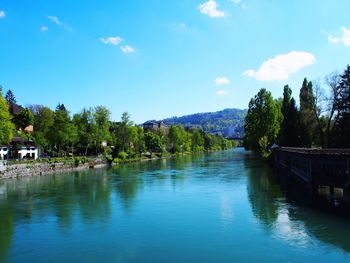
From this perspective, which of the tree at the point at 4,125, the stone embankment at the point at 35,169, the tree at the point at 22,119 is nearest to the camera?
the tree at the point at 4,125

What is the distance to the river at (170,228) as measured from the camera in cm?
1864

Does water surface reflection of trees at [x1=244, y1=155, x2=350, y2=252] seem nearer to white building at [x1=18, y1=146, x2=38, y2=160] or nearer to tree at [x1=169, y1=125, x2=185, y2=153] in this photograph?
white building at [x1=18, y1=146, x2=38, y2=160]

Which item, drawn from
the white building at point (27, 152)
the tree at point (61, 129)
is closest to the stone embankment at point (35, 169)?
the tree at point (61, 129)

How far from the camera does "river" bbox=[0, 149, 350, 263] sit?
18.6 meters

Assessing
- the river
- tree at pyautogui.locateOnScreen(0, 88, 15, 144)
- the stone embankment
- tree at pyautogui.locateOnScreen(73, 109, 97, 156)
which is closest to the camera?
the river

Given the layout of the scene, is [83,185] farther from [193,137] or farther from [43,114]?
[193,137]

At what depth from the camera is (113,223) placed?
25.9 metres

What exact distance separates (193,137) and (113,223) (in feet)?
569

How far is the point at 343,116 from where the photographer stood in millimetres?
43938

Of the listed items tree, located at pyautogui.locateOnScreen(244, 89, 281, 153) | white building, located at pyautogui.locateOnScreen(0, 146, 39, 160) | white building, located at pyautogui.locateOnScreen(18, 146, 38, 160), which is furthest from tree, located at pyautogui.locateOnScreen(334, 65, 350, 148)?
white building, located at pyautogui.locateOnScreen(18, 146, 38, 160)

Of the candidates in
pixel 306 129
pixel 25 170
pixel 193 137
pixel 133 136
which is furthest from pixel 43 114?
pixel 193 137

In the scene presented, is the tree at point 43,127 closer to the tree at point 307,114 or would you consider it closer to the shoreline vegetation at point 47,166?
the shoreline vegetation at point 47,166

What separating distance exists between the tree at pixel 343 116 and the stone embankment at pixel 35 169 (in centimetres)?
4825

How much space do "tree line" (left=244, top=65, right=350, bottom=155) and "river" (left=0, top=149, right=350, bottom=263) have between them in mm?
14178
